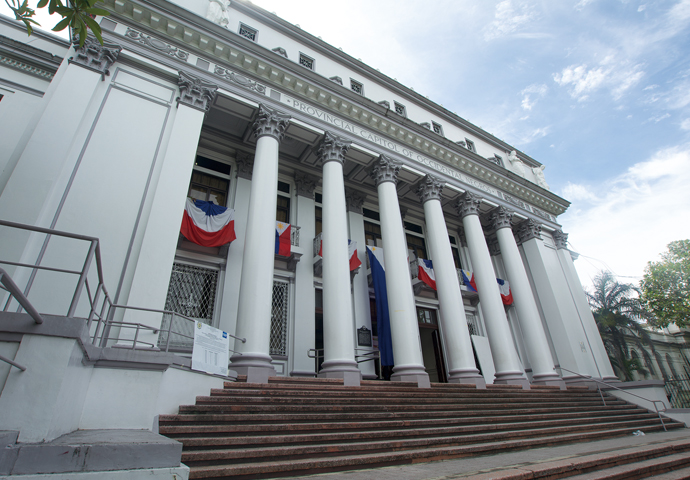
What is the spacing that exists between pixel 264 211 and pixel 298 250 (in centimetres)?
324

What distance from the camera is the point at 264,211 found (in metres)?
10.2

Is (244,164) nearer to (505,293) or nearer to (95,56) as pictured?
(95,56)

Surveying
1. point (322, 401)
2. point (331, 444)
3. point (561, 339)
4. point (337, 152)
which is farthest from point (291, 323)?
point (561, 339)

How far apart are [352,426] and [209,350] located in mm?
3118

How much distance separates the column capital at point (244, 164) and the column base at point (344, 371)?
826 cm

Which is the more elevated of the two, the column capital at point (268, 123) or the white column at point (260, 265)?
the column capital at point (268, 123)

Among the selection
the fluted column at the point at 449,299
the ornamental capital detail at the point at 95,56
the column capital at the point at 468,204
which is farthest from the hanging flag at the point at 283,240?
the column capital at the point at 468,204

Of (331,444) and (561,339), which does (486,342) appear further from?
(331,444)

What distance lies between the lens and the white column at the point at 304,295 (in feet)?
39.6

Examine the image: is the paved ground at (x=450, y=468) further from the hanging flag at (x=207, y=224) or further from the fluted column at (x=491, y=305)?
the hanging flag at (x=207, y=224)

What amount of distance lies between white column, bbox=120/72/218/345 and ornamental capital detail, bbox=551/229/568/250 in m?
19.2

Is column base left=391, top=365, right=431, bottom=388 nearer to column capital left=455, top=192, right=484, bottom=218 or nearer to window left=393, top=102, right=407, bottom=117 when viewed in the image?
column capital left=455, top=192, right=484, bottom=218

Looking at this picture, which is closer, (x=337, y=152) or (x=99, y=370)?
(x=99, y=370)

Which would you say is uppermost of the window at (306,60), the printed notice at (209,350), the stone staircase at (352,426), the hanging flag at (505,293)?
the window at (306,60)
